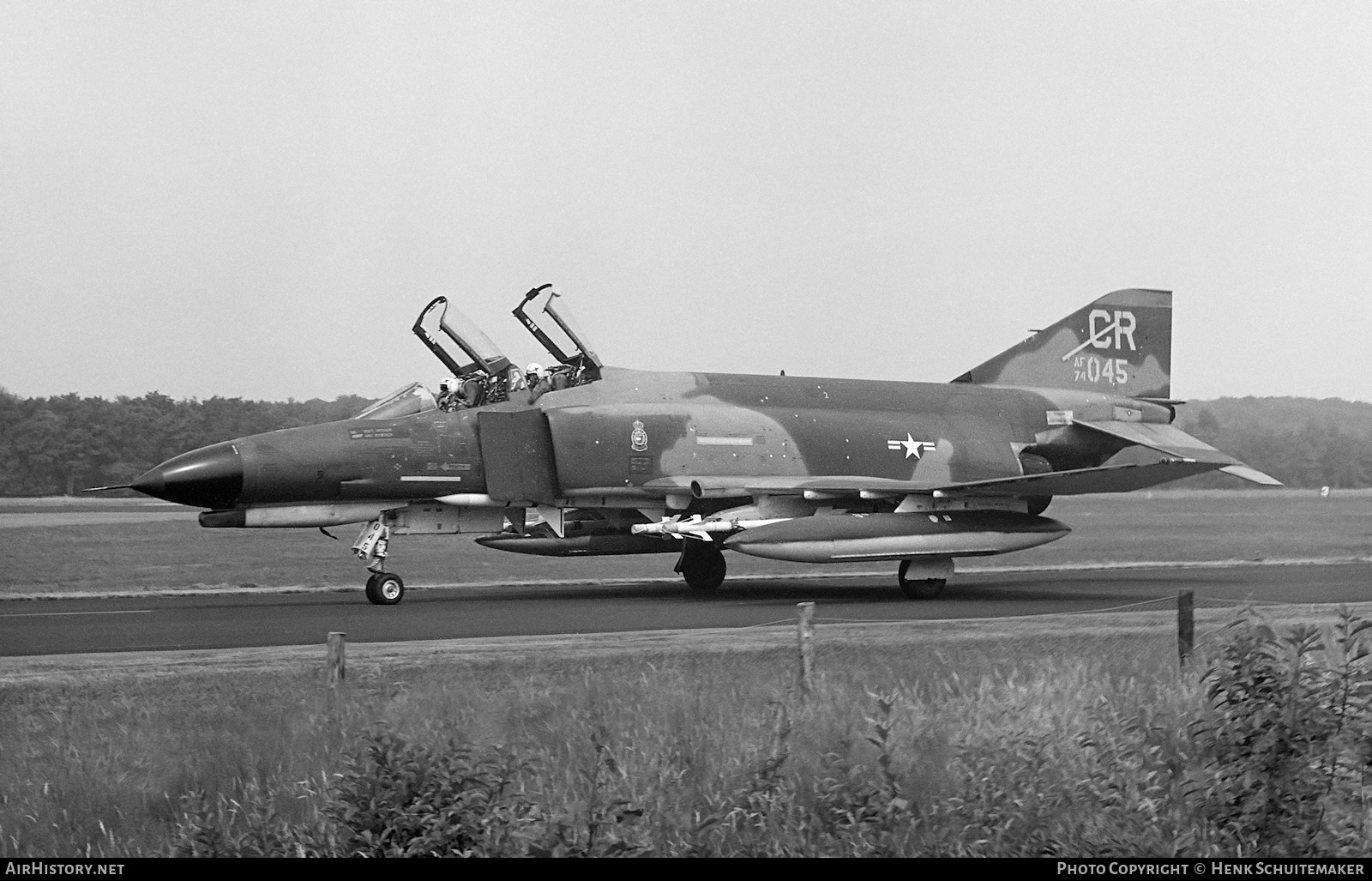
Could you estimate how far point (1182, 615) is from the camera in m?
11.1

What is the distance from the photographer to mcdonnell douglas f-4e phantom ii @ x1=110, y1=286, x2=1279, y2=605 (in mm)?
16969

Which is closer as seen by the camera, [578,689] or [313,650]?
[578,689]

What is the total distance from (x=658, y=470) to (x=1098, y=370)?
353 inches

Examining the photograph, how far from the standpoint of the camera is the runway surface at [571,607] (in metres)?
13.5

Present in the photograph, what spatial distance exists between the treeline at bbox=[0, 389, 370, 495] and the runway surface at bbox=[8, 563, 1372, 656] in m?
8.14

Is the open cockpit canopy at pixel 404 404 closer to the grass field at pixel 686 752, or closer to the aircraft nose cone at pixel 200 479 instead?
the aircraft nose cone at pixel 200 479

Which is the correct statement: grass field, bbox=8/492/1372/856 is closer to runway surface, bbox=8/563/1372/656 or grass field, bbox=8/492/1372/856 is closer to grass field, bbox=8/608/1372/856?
grass field, bbox=8/608/1372/856

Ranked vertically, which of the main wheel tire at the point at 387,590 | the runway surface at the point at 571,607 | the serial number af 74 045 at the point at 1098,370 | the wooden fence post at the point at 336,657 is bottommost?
the runway surface at the point at 571,607

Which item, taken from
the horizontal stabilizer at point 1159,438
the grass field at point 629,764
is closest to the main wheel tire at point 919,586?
the horizontal stabilizer at point 1159,438

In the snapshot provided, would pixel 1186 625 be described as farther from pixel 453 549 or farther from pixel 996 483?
pixel 453 549

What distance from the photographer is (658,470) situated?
1864 cm
